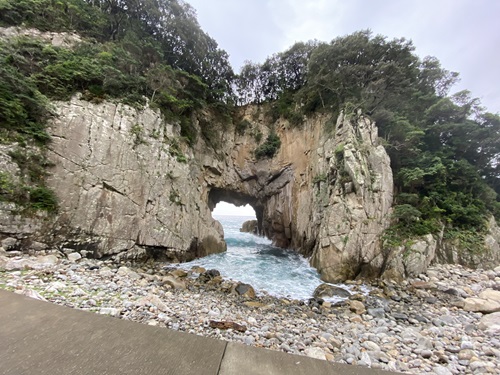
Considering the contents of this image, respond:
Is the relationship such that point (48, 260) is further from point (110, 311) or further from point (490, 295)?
point (490, 295)

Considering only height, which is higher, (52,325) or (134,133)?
(134,133)

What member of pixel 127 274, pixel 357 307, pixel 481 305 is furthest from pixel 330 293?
pixel 127 274

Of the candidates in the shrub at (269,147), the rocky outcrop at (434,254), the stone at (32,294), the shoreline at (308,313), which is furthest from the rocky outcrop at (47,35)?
the rocky outcrop at (434,254)

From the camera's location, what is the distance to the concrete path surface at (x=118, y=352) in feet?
4.25

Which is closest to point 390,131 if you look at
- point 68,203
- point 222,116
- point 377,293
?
point 377,293

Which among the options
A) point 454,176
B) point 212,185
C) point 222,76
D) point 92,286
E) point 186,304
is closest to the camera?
point 92,286

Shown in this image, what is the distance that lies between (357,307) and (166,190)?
9.59 metres

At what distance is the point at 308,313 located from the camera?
520 centimetres

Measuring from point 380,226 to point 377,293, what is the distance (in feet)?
10.8

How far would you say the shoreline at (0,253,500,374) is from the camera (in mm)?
3389

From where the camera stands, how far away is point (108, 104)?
28.6 ft

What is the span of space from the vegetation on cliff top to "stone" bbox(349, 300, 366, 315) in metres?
4.34

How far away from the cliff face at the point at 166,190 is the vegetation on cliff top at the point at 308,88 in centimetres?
96

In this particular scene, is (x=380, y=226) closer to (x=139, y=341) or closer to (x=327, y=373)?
(x=327, y=373)
